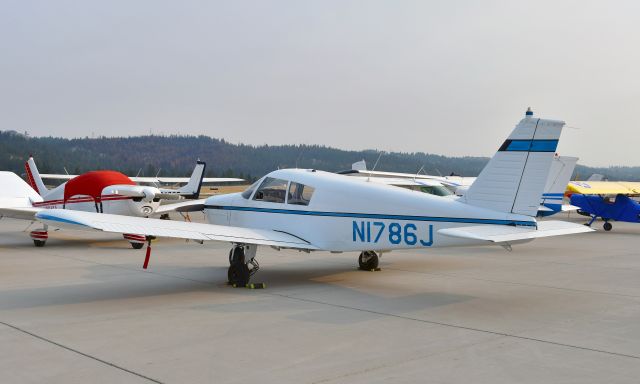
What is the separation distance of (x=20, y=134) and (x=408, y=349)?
177m

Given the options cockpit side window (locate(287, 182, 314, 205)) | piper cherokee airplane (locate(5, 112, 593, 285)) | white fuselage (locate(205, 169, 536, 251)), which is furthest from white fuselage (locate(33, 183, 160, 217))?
cockpit side window (locate(287, 182, 314, 205))

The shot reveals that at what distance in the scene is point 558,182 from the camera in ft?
62.4

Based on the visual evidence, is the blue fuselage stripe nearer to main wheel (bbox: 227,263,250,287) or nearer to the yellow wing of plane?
main wheel (bbox: 227,263,250,287)

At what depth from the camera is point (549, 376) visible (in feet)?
18.0

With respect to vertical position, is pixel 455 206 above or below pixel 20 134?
above

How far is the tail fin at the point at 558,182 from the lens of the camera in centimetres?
1889

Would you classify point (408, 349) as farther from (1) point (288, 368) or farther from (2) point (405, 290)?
(2) point (405, 290)

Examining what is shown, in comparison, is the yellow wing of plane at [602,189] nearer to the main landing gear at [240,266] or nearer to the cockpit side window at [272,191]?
the cockpit side window at [272,191]

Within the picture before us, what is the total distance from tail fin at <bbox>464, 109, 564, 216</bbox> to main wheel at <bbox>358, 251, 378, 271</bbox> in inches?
130

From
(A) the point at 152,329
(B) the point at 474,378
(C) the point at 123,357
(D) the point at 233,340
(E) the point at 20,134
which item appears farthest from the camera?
(E) the point at 20,134

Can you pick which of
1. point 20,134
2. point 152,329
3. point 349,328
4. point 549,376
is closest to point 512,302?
point 349,328

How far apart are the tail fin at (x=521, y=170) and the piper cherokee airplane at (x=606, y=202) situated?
53.2ft

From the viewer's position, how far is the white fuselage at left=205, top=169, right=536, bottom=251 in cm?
909

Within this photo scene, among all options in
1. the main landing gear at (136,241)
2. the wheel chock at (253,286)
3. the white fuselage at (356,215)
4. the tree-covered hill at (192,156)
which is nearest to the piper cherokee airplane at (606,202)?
the main landing gear at (136,241)
